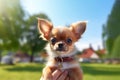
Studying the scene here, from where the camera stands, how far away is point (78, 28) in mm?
5562

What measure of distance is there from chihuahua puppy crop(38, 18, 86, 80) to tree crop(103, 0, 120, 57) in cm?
6019

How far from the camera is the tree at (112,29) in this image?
217 ft

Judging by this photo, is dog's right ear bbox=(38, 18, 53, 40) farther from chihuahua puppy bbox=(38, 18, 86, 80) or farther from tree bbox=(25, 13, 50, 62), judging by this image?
tree bbox=(25, 13, 50, 62)

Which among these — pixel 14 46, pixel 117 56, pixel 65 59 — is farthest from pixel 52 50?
pixel 117 56

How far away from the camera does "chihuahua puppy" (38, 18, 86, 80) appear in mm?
5273

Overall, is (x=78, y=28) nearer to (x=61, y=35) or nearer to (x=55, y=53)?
(x=61, y=35)

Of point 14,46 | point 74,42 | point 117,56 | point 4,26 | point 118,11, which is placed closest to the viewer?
point 74,42

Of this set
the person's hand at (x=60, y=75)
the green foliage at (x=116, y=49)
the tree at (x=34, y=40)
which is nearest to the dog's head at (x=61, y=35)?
the person's hand at (x=60, y=75)

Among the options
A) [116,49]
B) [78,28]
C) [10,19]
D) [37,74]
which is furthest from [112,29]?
[78,28]

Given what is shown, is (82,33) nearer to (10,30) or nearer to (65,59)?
(65,59)

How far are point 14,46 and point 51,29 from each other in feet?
144

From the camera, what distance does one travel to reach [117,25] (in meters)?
68.5

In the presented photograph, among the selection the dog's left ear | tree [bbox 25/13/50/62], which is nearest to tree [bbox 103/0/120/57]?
tree [bbox 25/13/50/62]

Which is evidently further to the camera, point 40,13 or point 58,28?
point 40,13
